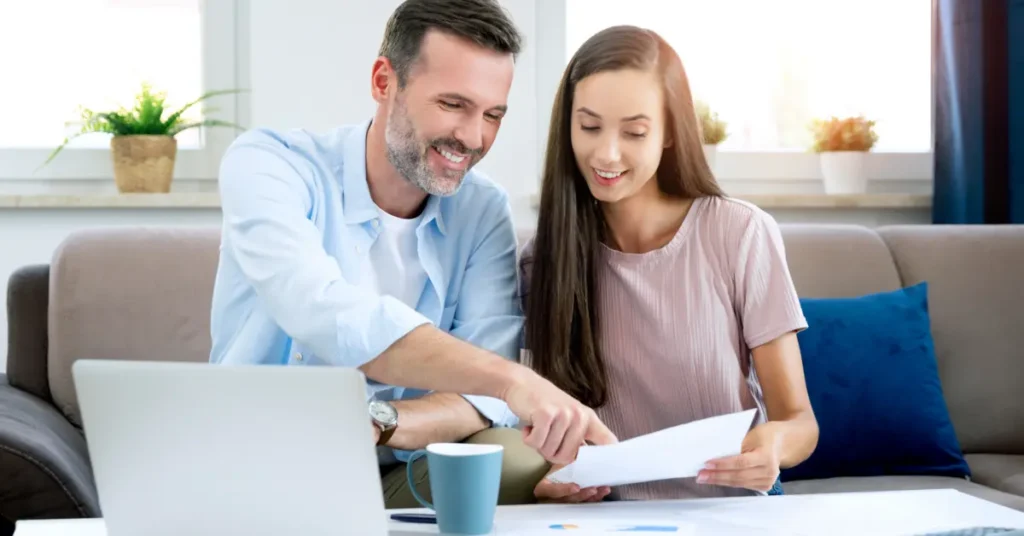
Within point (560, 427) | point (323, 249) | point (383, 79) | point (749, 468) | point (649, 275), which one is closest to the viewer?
point (560, 427)

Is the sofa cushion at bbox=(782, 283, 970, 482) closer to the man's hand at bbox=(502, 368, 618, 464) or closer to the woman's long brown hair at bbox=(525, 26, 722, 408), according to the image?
the woman's long brown hair at bbox=(525, 26, 722, 408)

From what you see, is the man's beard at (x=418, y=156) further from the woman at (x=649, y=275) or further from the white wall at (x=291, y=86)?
the white wall at (x=291, y=86)

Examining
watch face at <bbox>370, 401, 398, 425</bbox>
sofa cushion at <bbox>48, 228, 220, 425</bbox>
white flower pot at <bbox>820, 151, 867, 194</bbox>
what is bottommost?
watch face at <bbox>370, 401, 398, 425</bbox>

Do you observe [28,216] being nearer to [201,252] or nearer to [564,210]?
[201,252]

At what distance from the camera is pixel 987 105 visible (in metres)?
2.65

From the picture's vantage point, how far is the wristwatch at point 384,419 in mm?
1357

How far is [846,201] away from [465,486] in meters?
2.04

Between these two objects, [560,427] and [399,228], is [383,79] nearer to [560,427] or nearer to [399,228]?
[399,228]

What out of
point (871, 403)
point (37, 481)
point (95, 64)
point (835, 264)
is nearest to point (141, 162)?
point (95, 64)

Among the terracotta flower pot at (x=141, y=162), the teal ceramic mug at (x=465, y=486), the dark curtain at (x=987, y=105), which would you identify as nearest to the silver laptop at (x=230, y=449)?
the teal ceramic mug at (x=465, y=486)

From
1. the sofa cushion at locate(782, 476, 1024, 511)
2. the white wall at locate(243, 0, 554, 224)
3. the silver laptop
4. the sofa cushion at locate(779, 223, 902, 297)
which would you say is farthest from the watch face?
the white wall at locate(243, 0, 554, 224)

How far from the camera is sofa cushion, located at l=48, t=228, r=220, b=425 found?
6.55 ft

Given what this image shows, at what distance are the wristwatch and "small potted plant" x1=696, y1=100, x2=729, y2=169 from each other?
162cm

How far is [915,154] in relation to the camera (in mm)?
2943
